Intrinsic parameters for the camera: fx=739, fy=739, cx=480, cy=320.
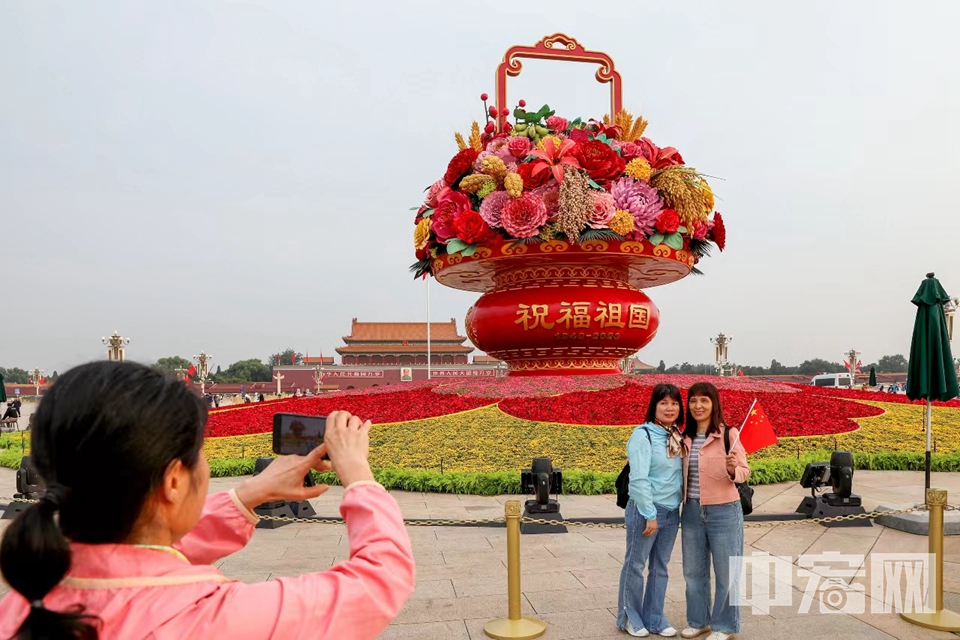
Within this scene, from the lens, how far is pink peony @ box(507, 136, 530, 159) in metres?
13.3

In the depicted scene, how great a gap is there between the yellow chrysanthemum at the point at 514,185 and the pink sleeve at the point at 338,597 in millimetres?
11849

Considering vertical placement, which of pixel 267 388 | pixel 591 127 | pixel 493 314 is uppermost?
pixel 591 127

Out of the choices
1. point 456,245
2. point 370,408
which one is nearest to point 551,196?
point 456,245

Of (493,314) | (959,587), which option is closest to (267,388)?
(493,314)

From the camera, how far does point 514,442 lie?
10570 mm

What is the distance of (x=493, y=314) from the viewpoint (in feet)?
46.1

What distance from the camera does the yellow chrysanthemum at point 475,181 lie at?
44.0 ft

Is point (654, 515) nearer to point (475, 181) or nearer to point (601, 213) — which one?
point (601, 213)

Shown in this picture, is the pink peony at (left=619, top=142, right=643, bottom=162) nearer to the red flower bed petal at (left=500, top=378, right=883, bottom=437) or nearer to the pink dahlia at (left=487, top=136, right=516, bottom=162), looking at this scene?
the pink dahlia at (left=487, top=136, right=516, bottom=162)

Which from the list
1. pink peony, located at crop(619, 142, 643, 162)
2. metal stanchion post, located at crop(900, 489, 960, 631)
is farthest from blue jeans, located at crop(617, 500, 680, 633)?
pink peony, located at crop(619, 142, 643, 162)

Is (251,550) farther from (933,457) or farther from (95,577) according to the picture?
(933,457)

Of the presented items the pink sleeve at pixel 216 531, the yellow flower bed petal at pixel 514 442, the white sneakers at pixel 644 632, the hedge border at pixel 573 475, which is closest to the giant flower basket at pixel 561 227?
the yellow flower bed petal at pixel 514 442

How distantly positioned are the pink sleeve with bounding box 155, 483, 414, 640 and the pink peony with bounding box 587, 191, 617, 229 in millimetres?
11944

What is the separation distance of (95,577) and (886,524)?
24.5 ft
